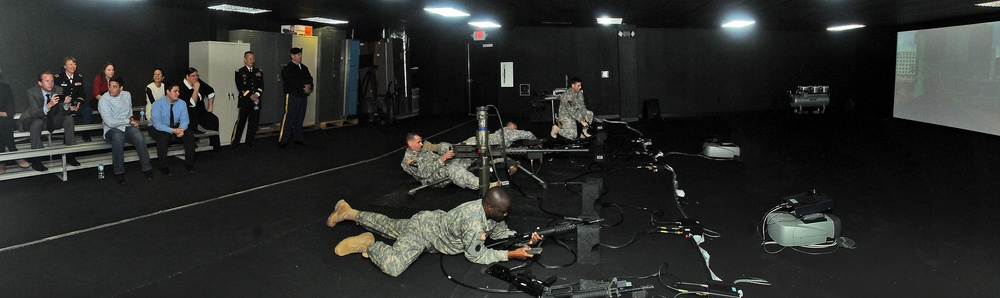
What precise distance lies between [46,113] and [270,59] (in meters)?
4.42

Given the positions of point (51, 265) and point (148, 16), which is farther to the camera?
point (148, 16)

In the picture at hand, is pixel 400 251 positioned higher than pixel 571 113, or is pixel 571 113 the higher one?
pixel 571 113

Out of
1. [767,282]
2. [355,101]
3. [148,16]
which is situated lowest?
[767,282]

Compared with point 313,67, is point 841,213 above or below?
below

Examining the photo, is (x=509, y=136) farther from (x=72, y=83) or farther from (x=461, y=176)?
(x=72, y=83)

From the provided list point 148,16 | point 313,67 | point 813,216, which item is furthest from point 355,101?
point 813,216

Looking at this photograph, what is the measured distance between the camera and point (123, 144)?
7.47 metres

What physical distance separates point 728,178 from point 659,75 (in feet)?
31.9

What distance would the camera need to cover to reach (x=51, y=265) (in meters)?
4.47

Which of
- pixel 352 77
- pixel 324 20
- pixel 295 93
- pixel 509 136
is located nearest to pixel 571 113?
pixel 509 136

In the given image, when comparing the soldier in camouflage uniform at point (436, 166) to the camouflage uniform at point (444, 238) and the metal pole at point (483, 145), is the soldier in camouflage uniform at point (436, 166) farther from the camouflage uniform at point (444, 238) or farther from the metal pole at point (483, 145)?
the camouflage uniform at point (444, 238)

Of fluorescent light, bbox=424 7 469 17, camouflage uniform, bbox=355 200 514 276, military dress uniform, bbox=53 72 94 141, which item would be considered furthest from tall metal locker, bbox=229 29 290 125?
camouflage uniform, bbox=355 200 514 276

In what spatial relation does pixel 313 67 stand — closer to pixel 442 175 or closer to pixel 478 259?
pixel 442 175

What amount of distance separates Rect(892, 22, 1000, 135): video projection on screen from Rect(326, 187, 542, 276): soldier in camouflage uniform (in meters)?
12.4
